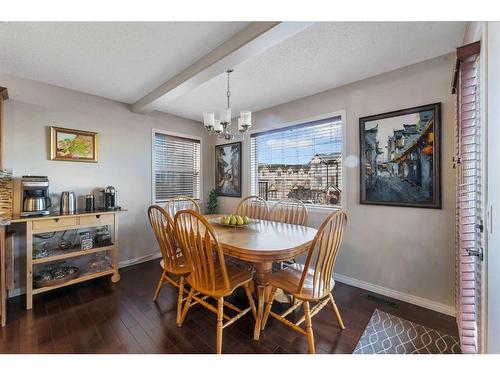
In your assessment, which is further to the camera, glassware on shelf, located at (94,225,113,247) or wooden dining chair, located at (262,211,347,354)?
glassware on shelf, located at (94,225,113,247)

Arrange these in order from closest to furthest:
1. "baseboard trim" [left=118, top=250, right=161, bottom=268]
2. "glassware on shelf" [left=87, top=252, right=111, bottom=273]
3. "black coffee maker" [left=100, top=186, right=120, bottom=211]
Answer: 1. "glassware on shelf" [left=87, top=252, right=111, bottom=273]
2. "black coffee maker" [left=100, top=186, right=120, bottom=211]
3. "baseboard trim" [left=118, top=250, right=161, bottom=268]

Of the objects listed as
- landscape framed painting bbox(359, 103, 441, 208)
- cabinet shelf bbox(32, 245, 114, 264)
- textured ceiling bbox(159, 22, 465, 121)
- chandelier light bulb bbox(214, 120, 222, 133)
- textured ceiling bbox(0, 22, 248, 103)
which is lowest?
cabinet shelf bbox(32, 245, 114, 264)

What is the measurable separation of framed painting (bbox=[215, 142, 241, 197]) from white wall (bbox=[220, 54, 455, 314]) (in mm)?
1564

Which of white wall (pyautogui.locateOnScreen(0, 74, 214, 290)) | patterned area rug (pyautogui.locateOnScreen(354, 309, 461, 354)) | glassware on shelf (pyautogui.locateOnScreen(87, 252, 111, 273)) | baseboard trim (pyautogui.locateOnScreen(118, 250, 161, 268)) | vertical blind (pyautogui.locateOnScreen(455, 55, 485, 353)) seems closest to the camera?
vertical blind (pyautogui.locateOnScreen(455, 55, 485, 353))

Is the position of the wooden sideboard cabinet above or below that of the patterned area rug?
above

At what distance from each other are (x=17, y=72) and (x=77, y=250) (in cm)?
202

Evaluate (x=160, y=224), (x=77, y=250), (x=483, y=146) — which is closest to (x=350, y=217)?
(x=483, y=146)

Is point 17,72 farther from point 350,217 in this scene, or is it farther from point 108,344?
point 350,217

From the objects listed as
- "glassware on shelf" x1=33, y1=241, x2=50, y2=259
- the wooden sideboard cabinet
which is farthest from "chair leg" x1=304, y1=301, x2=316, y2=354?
"glassware on shelf" x1=33, y1=241, x2=50, y2=259

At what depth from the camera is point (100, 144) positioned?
2.97 m

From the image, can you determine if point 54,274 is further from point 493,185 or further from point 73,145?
point 493,185

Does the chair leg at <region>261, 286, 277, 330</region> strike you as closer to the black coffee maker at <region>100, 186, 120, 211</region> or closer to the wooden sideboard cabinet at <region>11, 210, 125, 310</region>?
the wooden sideboard cabinet at <region>11, 210, 125, 310</region>

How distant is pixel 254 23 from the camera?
1.55 m

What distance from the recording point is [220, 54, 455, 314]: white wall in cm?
199
